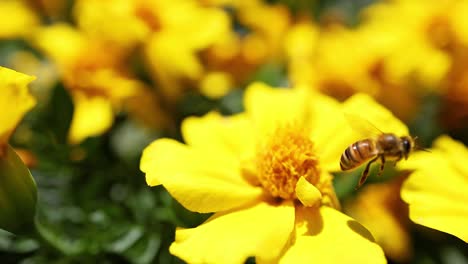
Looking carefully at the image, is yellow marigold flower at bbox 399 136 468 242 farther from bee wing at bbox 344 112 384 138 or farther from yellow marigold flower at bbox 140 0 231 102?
yellow marigold flower at bbox 140 0 231 102

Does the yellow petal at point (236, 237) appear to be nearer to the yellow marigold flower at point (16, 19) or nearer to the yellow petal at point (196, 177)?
the yellow petal at point (196, 177)

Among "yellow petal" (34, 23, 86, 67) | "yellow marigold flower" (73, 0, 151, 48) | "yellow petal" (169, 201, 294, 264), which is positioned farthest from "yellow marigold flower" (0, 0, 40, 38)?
"yellow petal" (169, 201, 294, 264)

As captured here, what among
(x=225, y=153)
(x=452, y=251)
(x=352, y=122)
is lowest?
(x=452, y=251)

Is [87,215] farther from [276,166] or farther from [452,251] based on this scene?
[452,251]

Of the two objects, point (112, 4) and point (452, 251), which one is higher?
point (112, 4)

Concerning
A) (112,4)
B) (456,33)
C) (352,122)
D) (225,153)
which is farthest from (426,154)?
(112,4)

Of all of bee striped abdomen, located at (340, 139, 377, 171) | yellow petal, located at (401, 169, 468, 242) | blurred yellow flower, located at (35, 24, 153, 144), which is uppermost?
bee striped abdomen, located at (340, 139, 377, 171)

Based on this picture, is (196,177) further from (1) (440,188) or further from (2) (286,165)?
(1) (440,188)
